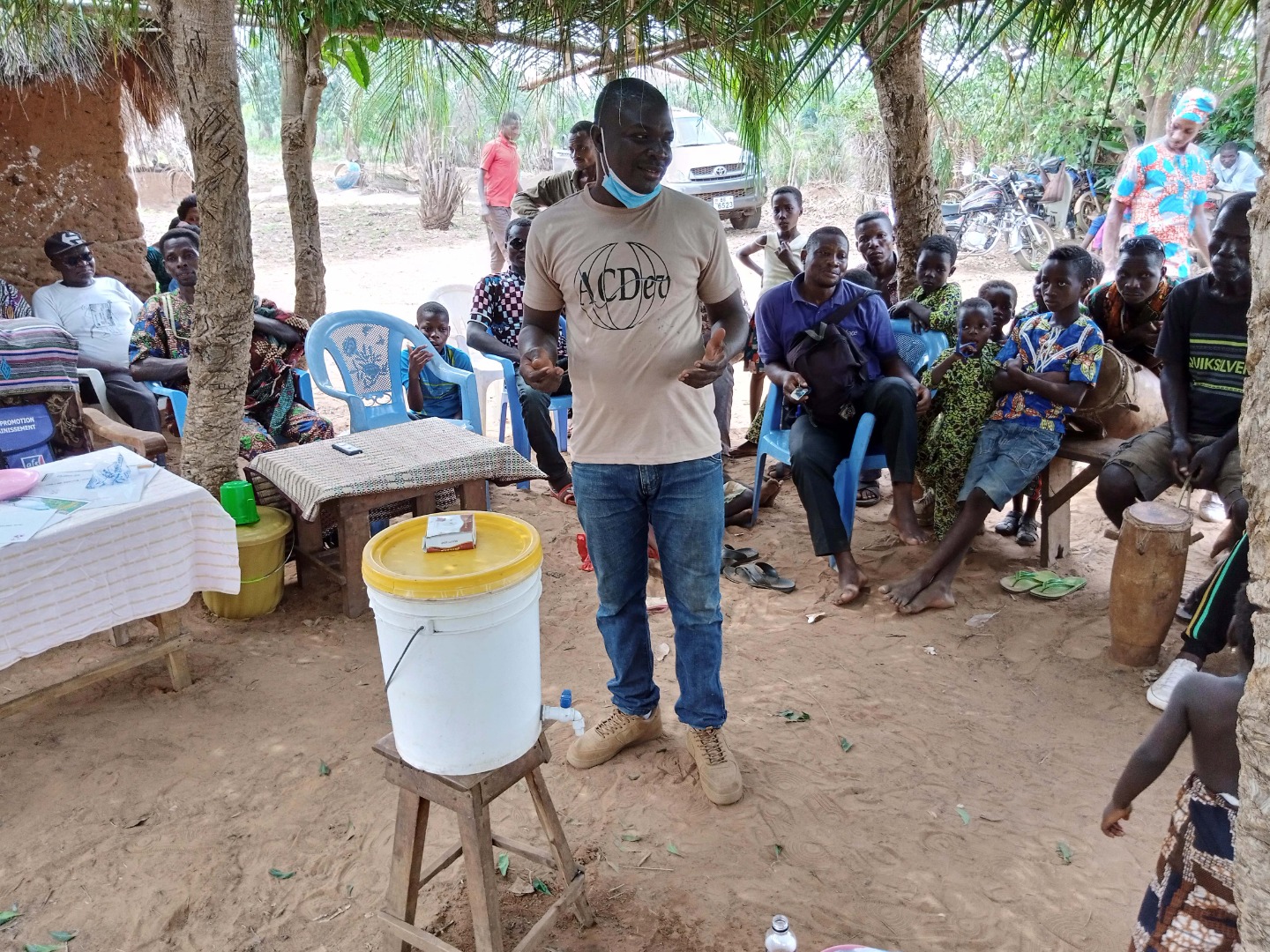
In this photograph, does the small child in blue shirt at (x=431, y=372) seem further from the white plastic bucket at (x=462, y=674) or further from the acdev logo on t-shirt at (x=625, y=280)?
the white plastic bucket at (x=462, y=674)

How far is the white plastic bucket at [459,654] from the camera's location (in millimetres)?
1693

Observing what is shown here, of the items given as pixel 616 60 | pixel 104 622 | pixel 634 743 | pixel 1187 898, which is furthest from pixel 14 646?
pixel 1187 898

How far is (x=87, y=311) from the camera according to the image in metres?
5.09

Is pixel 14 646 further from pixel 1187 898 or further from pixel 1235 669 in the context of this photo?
pixel 1235 669

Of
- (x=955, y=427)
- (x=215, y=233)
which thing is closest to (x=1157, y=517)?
(x=955, y=427)

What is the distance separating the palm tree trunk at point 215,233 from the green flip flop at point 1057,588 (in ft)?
11.1

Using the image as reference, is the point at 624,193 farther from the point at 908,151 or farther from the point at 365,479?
the point at 908,151

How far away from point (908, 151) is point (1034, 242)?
7.30m

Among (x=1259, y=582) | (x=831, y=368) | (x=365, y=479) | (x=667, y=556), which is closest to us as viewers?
(x=1259, y=582)

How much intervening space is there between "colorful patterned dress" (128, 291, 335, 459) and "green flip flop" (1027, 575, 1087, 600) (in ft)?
10.9

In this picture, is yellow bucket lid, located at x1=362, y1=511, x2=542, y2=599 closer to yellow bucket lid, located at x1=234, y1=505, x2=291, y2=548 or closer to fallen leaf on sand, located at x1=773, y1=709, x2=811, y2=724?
fallen leaf on sand, located at x1=773, y1=709, x2=811, y2=724

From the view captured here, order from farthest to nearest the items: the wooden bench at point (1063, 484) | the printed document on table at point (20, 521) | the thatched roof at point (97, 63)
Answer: the thatched roof at point (97, 63) → the wooden bench at point (1063, 484) → the printed document on table at point (20, 521)

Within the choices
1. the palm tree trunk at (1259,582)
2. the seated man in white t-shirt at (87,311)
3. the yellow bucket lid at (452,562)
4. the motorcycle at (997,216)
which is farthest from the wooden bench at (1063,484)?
the motorcycle at (997,216)

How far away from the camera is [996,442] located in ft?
12.9
